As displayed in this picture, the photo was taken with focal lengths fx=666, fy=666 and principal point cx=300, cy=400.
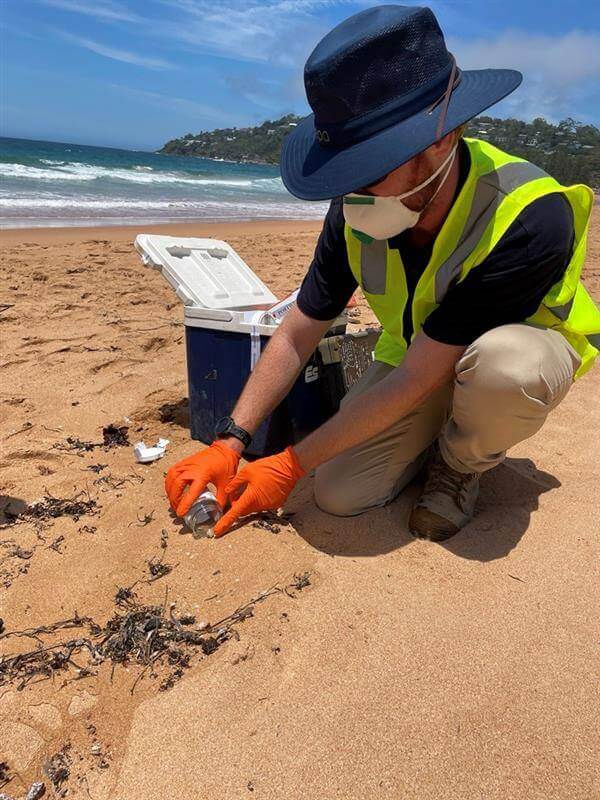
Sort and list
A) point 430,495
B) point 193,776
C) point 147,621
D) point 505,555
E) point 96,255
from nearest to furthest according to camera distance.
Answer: point 193,776
point 147,621
point 505,555
point 430,495
point 96,255

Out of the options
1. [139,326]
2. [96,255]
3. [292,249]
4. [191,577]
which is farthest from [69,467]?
[292,249]

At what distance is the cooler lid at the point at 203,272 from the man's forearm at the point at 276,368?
468mm

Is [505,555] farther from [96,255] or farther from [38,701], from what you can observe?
[96,255]

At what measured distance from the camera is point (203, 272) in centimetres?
263

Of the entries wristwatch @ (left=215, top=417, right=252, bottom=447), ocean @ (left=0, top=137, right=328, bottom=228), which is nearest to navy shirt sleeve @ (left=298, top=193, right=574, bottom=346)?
wristwatch @ (left=215, top=417, right=252, bottom=447)

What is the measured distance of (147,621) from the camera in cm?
153

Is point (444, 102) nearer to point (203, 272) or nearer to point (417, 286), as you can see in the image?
point (417, 286)

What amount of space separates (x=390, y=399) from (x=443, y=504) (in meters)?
0.38

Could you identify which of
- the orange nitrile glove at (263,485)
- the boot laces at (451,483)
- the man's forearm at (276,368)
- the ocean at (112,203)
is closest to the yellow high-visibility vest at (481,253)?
the man's forearm at (276,368)

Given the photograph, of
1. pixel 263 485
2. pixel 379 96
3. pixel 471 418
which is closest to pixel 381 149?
pixel 379 96

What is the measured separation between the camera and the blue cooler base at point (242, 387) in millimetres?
2344

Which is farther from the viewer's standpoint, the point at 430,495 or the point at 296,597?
the point at 430,495

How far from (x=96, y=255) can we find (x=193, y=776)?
220 inches

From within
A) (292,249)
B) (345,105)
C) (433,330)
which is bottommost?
(292,249)
